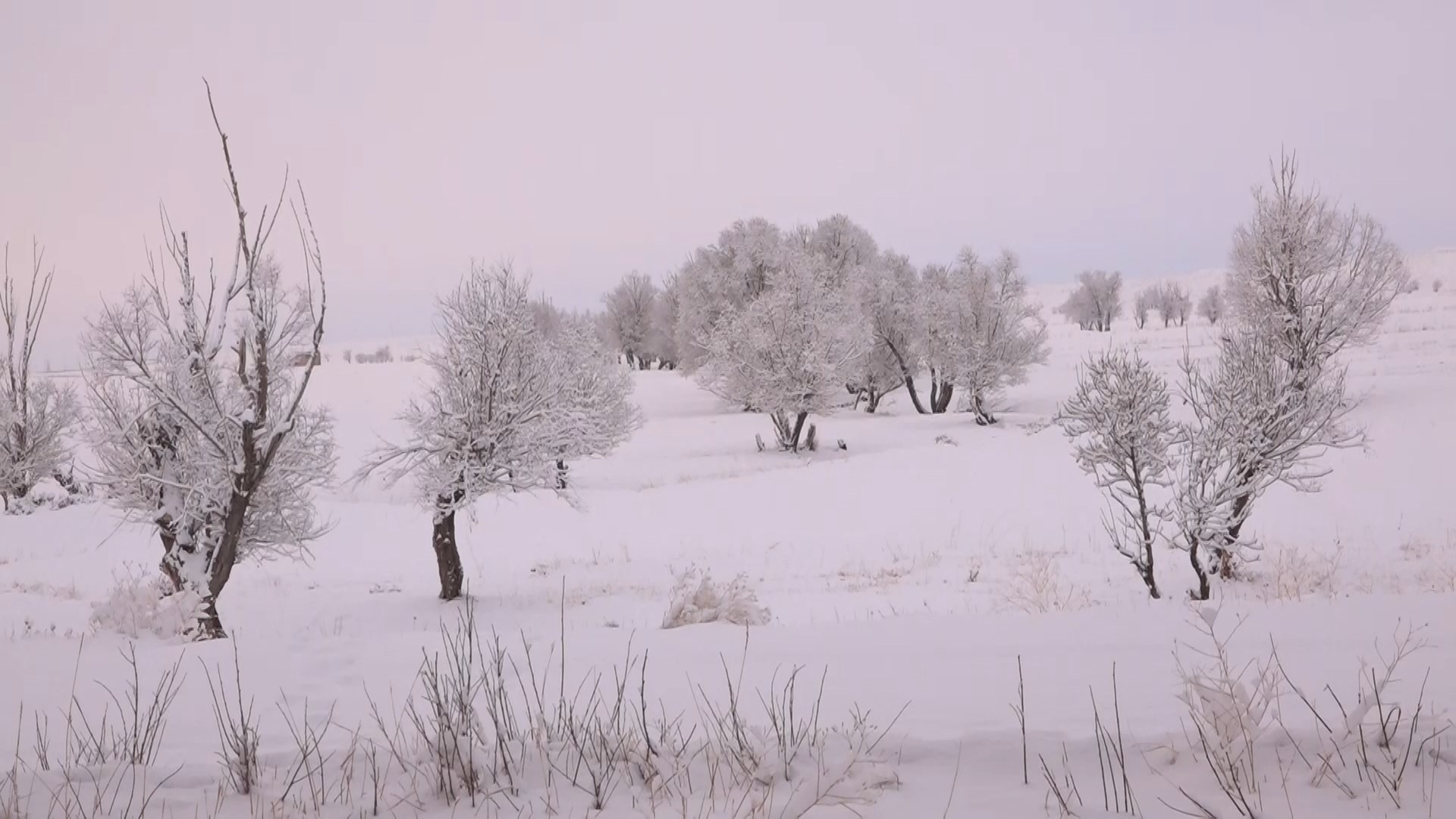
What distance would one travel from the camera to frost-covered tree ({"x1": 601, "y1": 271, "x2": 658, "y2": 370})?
5566 centimetres

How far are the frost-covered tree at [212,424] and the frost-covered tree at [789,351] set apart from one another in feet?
61.6

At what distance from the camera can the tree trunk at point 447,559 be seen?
37.9 feet

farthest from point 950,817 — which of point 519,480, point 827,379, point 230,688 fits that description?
point 827,379

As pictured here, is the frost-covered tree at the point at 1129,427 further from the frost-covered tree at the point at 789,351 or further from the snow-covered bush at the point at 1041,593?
the frost-covered tree at the point at 789,351

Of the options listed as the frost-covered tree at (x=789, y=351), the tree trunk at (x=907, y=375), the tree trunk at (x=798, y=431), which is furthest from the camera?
the tree trunk at (x=907, y=375)

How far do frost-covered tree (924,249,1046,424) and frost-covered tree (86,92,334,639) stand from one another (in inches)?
1062

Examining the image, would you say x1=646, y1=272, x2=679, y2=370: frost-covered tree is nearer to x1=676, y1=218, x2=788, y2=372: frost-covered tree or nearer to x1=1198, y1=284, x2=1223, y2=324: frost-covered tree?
x1=676, y1=218, x2=788, y2=372: frost-covered tree

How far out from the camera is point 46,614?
10.4 m

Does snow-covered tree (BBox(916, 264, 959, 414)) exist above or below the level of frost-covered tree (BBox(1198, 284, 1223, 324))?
below

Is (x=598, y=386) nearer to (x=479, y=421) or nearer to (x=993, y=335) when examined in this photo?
(x=479, y=421)

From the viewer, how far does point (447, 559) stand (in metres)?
11.6

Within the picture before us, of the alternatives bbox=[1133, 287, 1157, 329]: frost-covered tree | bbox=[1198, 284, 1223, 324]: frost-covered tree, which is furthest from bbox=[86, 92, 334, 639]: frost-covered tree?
bbox=[1133, 287, 1157, 329]: frost-covered tree

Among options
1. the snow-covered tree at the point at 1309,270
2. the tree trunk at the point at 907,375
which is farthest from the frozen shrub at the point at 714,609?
the tree trunk at the point at 907,375

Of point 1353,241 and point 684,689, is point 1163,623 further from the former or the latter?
point 1353,241
